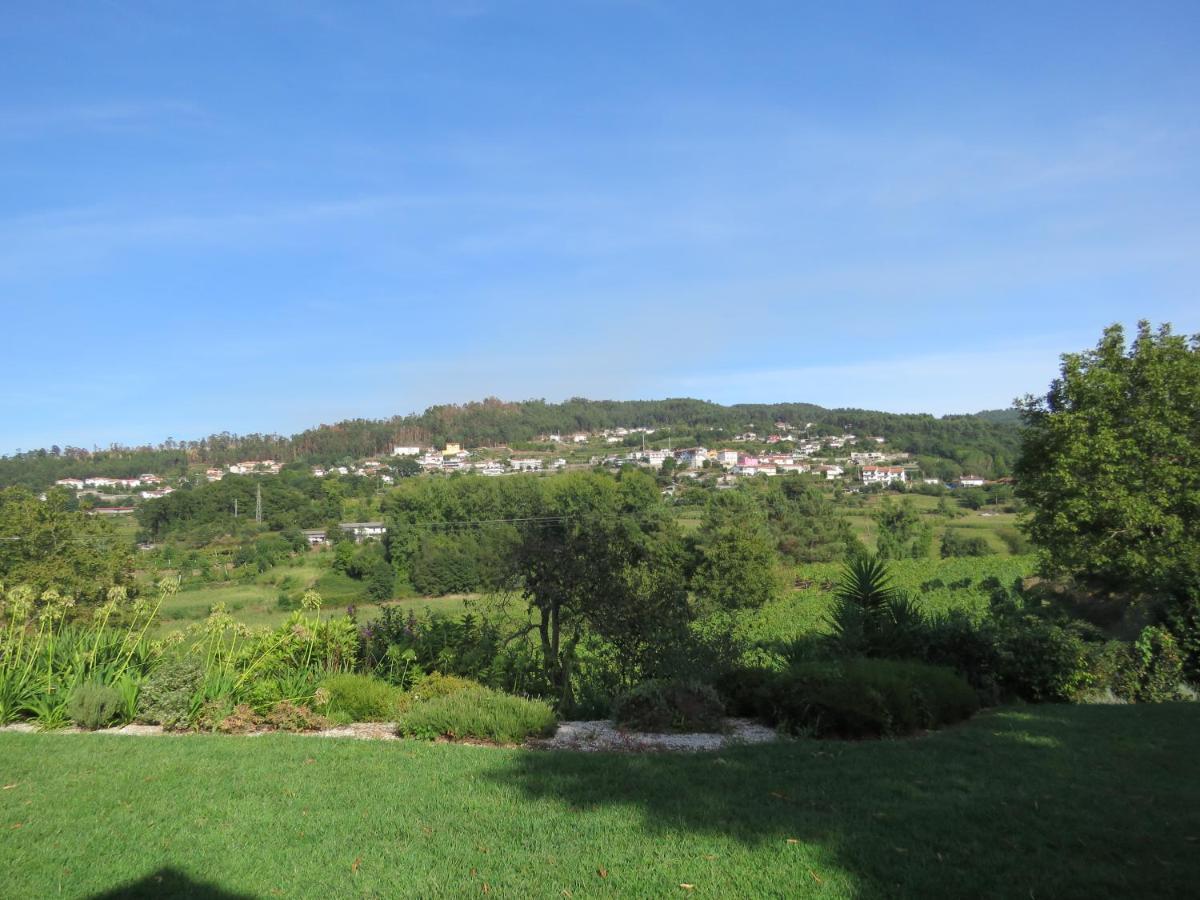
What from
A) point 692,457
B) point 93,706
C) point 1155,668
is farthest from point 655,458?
point 93,706

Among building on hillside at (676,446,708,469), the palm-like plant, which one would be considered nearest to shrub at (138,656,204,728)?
the palm-like plant

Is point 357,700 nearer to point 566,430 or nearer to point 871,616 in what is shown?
point 871,616

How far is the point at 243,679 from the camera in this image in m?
7.67

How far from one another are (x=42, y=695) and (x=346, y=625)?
2.85m

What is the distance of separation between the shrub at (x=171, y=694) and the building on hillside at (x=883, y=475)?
3535 inches

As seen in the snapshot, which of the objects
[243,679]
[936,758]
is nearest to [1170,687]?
[936,758]

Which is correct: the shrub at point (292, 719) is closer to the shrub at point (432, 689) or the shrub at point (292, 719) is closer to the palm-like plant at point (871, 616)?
the shrub at point (432, 689)

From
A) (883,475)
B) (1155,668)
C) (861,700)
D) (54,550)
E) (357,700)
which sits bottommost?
(883,475)

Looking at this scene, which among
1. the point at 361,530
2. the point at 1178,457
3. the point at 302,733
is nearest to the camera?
the point at 302,733

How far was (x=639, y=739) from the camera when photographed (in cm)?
654

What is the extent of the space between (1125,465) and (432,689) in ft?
70.6

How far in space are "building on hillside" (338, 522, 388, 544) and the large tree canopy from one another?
46.8m

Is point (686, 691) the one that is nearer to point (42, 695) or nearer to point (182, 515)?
point (42, 695)

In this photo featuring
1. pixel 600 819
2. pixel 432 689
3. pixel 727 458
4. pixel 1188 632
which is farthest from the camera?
pixel 727 458
